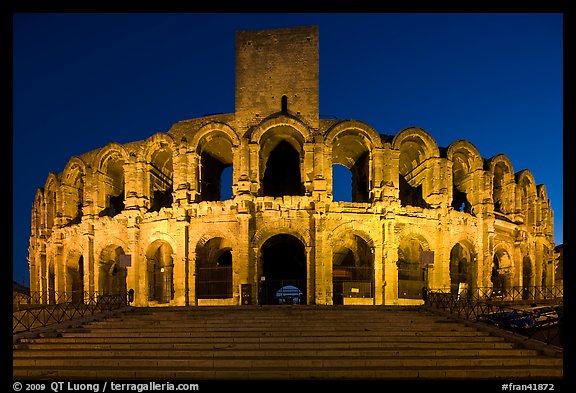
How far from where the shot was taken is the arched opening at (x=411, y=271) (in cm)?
2648

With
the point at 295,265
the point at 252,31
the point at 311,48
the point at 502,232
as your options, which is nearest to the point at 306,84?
the point at 311,48

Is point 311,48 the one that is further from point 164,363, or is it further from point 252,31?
point 164,363

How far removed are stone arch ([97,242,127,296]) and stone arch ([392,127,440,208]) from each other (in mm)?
16537

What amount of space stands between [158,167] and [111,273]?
6.98m

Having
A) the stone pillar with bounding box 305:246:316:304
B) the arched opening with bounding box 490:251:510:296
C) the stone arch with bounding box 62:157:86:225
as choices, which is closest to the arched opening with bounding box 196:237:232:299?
the stone pillar with bounding box 305:246:316:304

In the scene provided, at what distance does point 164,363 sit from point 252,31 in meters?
19.7

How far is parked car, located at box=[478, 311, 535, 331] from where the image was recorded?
1617 cm

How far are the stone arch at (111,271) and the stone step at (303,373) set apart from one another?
15.2 metres

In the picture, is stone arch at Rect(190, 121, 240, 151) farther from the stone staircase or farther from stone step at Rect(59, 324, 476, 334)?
stone step at Rect(59, 324, 476, 334)

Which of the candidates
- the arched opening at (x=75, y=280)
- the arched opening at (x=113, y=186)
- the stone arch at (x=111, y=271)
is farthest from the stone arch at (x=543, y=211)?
the arched opening at (x=75, y=280)

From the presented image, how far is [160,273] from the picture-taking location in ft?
92.6

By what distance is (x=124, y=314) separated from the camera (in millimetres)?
18750

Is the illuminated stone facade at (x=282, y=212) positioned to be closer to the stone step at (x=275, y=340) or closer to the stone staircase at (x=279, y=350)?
the stone staircase at (x=279, y=350)
